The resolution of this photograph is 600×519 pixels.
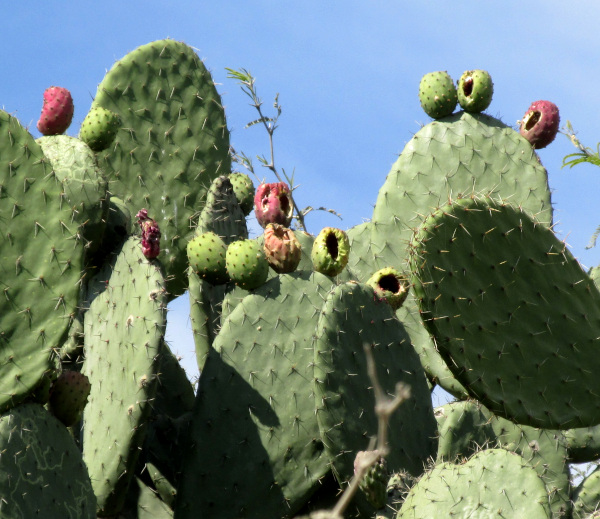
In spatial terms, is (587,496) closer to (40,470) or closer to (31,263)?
(40,470)

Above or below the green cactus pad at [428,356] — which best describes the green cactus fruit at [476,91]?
above

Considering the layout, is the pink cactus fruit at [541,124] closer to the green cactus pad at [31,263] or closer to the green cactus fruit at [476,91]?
the green cactus fruit at [476,91]

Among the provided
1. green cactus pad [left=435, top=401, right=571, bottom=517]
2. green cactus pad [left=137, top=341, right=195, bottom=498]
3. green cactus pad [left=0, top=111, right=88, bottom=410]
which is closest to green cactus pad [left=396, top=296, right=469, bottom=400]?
green cactus pad [left=435, top=401, right=571, bottom=517]

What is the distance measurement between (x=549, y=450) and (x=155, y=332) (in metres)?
1.68

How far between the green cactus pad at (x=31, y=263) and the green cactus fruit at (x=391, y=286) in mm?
1098

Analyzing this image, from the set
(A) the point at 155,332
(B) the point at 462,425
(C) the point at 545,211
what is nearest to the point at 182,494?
(A) the point at 155,332

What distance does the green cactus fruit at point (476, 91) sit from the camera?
423cm

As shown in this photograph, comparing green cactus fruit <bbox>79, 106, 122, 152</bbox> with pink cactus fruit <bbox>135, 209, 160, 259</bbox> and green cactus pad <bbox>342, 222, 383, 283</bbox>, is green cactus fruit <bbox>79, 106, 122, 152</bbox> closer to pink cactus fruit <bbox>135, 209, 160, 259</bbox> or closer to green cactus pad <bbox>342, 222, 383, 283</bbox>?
pink cactus fruit <bbox>135, 209, 160, 259</bbox>

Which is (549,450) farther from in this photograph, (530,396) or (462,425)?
(530,396)

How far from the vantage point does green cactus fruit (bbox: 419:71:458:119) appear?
166 inches

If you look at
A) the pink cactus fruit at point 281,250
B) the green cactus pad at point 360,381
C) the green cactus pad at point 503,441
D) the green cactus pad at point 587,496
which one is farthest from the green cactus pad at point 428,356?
the green cactus pad at point 587,496

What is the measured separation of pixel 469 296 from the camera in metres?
3.00

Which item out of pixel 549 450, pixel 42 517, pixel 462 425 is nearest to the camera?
pixel 42 517

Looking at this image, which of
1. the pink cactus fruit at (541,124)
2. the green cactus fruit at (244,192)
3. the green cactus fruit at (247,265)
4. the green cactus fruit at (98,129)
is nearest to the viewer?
the green cactus fruit at (247,265)
